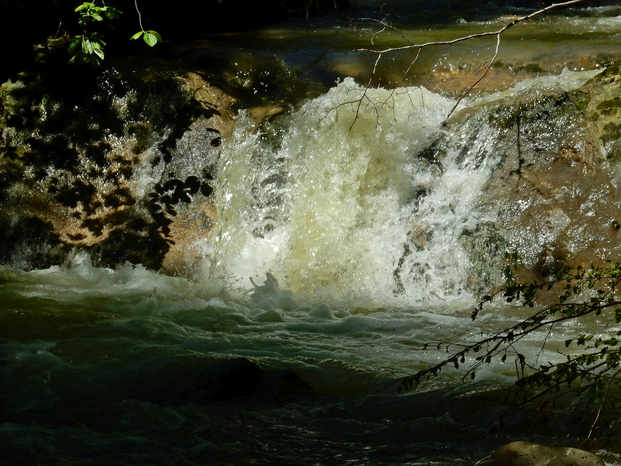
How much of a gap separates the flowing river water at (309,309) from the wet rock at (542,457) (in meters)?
0.48

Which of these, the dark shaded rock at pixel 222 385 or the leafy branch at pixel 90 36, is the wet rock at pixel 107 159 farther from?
the dark shaded rock at pixel 222 385

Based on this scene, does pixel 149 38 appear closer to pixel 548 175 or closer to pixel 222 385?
pixel 222 385

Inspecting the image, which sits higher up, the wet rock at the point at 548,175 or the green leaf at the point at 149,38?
the green leaf at the point at 149,38

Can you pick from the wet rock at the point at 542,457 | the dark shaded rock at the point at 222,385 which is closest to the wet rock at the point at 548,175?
the dark shaded rock at the point at 222,385

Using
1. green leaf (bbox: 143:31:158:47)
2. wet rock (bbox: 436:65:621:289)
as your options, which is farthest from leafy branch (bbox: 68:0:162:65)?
wet rock (bbox: 436:65:621:289)

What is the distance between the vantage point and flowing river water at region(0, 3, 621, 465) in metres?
3.96

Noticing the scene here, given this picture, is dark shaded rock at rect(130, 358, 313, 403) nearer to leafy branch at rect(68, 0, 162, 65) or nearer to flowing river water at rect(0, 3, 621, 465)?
flowing river water at rect(0, 3, 621, 465)

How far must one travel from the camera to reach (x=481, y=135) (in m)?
6.87

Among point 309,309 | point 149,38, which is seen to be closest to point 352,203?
point 309,309

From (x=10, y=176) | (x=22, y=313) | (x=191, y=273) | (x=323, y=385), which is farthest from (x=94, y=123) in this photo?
(x=323, y=385)

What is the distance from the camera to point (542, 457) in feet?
10.1

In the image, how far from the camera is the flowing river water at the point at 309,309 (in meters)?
3.96

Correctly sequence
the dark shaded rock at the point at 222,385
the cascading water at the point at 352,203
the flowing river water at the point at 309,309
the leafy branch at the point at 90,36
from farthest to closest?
the cascading water at the point at 352,203
the leafy branch at the point at 90,36
the dark shaded rock at the point at 222,385
the flowing river water at the point at 309,309

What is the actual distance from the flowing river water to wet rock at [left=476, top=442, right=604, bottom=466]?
1.58 feet
